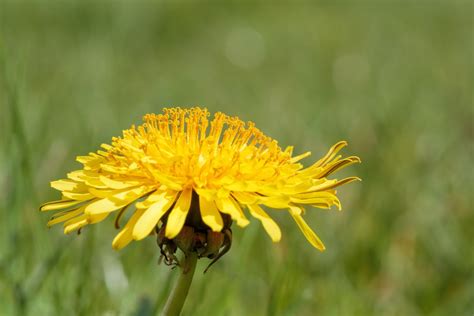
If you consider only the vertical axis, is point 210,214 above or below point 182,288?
above

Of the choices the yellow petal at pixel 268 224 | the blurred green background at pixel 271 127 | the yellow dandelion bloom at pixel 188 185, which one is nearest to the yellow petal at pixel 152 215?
the yellow dandelion bloom at pixel 188 185

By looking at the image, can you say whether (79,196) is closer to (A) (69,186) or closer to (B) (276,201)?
(A) (69,186)

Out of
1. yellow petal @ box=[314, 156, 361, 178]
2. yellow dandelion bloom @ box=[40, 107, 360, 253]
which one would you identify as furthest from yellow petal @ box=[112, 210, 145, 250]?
yellow petal @ box=[314, 156, 361, 178]

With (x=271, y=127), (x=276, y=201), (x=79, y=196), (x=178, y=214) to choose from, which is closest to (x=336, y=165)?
(x=276, y=201)

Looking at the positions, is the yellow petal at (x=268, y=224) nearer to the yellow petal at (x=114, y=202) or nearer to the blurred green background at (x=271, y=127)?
the yellow petal at (x=114, y=202)

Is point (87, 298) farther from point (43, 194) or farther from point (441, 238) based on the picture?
point (441, 238)

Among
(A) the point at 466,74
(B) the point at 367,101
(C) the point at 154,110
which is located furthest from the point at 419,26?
(C) the point at 154,110
